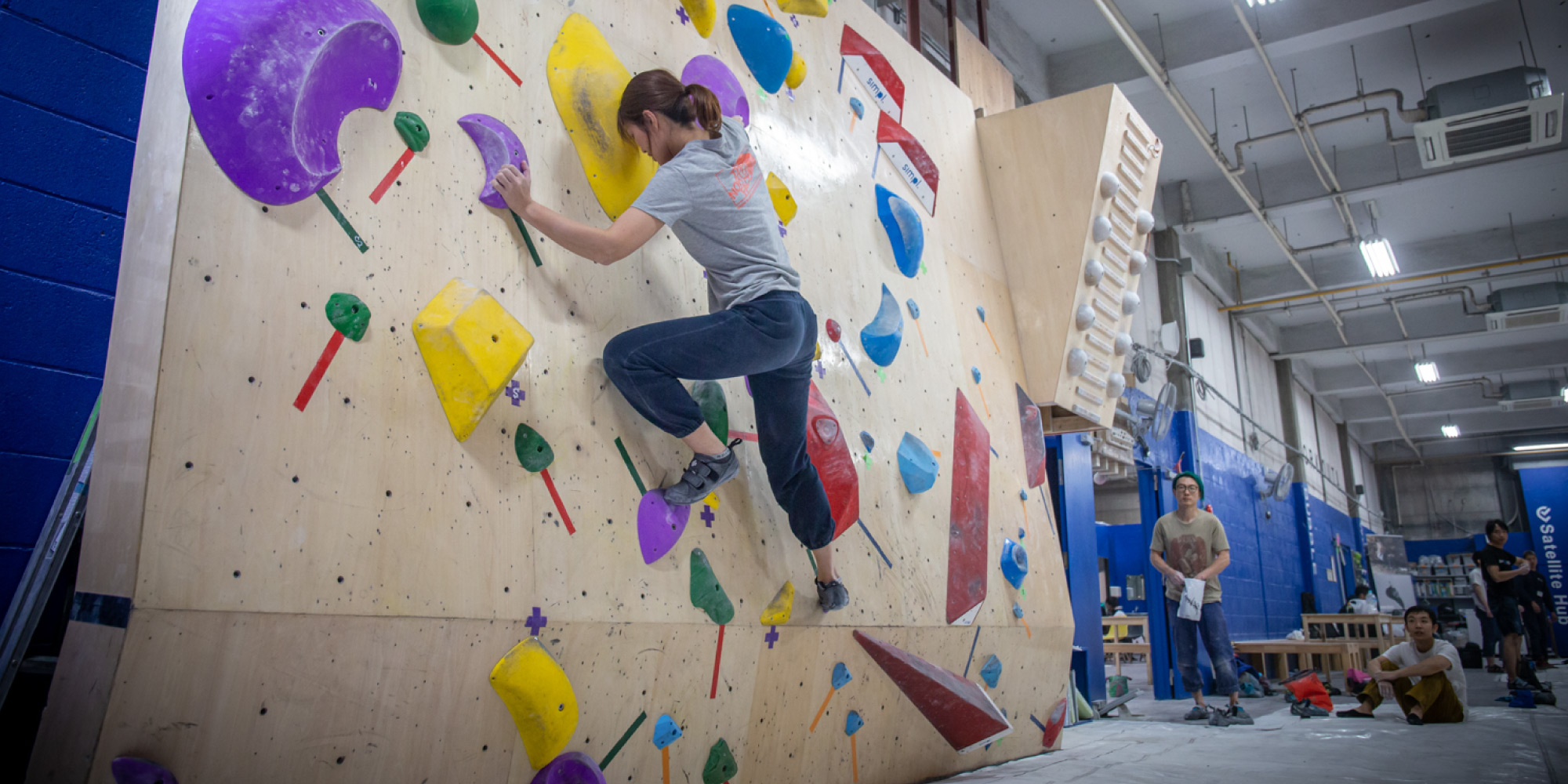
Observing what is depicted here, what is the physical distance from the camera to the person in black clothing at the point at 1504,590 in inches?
240

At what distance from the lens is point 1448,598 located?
17.4m

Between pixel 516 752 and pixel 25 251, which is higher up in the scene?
pixel 25 251

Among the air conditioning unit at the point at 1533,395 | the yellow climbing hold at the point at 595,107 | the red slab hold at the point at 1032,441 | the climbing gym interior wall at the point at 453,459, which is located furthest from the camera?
the air conditioning unit at the point at 1533,395

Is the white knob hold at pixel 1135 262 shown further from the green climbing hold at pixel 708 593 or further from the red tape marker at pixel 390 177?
the red tape marker at pixel 390 177

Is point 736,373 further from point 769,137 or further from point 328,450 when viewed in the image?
point 769,137

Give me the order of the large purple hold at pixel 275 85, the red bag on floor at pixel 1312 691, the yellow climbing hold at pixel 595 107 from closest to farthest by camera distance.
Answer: the large purple hold at pixel 275 85, the yellow climbing hold at pixel 595 107, the red bag on floor at pixel 1312 691

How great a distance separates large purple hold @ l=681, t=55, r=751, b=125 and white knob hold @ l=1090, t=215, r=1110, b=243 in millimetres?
1911

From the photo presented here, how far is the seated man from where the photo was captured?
444 centimetres

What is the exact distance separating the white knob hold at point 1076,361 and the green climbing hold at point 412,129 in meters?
2.96

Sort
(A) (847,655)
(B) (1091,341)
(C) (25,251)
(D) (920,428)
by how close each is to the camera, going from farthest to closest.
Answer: (B) (1091,341) < (D) (920,428) < (A) (847,655) < (C) (25,251)

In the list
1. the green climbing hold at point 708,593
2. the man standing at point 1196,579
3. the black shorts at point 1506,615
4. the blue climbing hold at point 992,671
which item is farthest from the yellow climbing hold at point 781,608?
the black shorts at point 1506,615

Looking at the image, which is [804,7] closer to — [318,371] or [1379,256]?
[318,371]

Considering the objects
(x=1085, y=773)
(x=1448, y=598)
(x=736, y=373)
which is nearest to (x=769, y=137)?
(x=736, y=373)

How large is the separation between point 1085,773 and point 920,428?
1.19 meters
